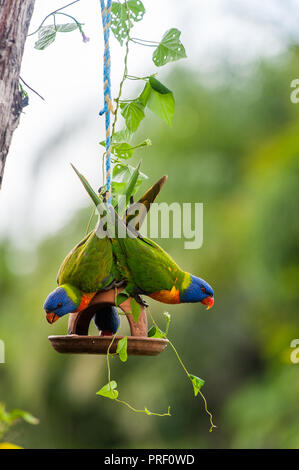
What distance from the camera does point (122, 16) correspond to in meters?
1.16

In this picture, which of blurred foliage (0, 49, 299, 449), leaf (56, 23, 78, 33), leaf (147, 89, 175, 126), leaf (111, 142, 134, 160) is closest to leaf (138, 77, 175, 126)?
leaf (147, 89, 175, 126)

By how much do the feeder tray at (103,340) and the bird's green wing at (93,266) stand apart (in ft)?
0.21

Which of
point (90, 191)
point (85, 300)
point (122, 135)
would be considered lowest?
point (85, 300)

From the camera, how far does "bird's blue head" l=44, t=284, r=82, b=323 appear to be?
3.39ft

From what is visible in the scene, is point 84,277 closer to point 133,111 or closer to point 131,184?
point 131,184

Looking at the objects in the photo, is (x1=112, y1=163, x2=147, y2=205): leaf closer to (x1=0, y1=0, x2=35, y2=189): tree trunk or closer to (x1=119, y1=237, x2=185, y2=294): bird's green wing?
(x1=119, y1=237, x2=185, y2=294): bird's green wing

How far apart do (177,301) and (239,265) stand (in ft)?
20.6

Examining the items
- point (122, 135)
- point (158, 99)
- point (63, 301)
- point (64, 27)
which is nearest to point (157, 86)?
point (158, 99)

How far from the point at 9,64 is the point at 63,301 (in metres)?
0.46

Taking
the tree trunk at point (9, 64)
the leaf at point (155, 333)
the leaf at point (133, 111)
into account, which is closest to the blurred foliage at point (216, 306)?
the leaf at point (155, 333)

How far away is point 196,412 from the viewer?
7.22 metres

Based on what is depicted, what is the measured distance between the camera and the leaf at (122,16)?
3.80ft

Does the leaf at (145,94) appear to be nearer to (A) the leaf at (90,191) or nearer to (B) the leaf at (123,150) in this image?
(B) the leaf at (123,150)
